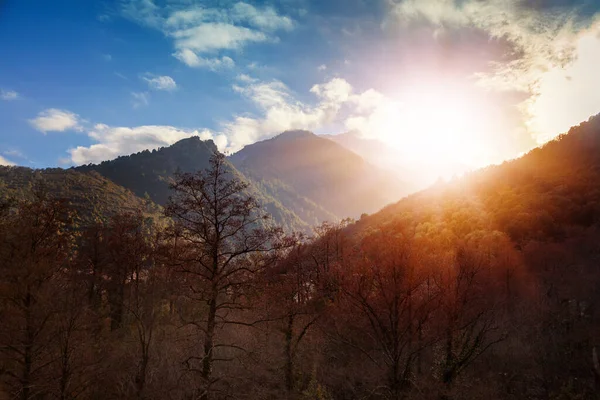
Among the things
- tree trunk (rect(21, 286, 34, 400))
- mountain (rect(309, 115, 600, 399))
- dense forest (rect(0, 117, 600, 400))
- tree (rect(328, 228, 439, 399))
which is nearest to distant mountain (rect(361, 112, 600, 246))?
mountain (rect(309, 115, 600, 399))

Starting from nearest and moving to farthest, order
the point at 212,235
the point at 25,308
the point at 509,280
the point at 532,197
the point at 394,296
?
the point at 25,308 → the point at 212,235 → the point at 394,296 → the point at 509,280 → the point at 532,197

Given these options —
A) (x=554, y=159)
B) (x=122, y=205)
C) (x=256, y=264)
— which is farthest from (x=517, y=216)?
(x=122, y=205)

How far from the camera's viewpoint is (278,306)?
25422mm

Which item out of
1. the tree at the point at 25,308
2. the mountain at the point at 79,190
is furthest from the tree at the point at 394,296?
the mountain at the point at 79,190

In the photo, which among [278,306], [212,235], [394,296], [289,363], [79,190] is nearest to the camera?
[212,235]

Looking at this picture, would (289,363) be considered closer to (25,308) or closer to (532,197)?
(25,308)

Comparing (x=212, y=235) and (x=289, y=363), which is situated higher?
(x=212, y=235)

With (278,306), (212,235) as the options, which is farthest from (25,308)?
(278,306)

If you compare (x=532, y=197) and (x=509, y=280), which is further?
(x=532, y=197)

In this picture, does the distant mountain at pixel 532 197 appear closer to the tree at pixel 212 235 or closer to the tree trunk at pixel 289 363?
the tree trunk at pixel 289 363

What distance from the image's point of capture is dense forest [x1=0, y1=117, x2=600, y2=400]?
48.9ft

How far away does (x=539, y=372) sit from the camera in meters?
26.3

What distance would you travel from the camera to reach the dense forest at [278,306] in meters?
14.9

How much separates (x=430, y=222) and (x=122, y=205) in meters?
92.6
